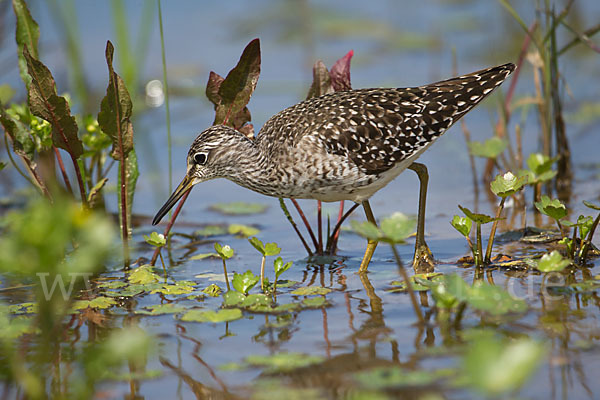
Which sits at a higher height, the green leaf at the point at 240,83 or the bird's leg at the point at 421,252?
the green leaf at the point at 240,83

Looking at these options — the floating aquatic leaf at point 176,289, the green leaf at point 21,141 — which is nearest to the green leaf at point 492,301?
the floating aquatic leaf at point 176,289

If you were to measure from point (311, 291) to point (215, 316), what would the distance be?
96cm

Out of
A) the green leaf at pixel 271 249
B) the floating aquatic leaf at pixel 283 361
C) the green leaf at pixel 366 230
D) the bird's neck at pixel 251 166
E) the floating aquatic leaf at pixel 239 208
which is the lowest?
the floating aquatic leaf at pixel 283 361

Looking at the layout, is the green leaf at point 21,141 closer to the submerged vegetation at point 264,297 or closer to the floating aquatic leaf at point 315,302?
the submerged vegetation at point 264,297

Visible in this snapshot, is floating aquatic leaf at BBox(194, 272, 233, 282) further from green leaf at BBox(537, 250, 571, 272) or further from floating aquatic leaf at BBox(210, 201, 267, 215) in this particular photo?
green leaf at BBox(537, 250, 571, 272)

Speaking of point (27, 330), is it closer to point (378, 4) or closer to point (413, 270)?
point (413, 270)

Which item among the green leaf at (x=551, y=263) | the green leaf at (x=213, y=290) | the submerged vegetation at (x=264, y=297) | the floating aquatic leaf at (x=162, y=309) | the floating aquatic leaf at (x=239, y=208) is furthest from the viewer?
the floating aquatic leaf at (x=239, y=208)

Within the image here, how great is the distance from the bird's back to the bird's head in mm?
322

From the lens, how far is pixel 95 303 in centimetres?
604

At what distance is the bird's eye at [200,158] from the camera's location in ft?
23.7

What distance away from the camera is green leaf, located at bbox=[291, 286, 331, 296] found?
6121mm

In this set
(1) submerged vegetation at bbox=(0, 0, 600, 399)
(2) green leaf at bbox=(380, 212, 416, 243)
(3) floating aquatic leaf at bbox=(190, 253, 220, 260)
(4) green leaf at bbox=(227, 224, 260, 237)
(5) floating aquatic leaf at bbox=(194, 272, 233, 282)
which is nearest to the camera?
(1) submerged vegetation at bbox=(0, 0, 600, 399)

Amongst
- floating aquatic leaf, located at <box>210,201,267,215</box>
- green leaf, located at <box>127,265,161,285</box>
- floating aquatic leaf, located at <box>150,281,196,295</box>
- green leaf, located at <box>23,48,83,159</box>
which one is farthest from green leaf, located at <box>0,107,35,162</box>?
floating aquatic leaf, located at <box>210,201,267,215</box>

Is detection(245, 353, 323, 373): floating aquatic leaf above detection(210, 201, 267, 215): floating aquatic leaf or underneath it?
underneath
